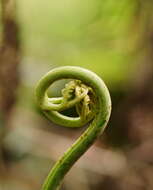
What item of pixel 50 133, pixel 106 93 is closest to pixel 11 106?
pixel 50 133

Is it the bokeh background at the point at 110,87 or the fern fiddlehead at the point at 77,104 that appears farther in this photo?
the bokeh background at the point at 110,87

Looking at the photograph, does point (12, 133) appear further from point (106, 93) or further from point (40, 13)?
point (106, 93)

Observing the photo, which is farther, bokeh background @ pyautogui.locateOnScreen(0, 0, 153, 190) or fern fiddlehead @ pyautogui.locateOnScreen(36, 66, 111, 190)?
bokeh background @ pyautogui.locateOnScreen(0, 0, 153, 190)

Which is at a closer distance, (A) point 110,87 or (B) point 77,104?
(B) point 77,104

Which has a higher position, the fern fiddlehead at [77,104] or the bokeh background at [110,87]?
the fern fiddlehead at [77,104]

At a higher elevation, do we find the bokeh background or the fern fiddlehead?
the fern fiddlehead
